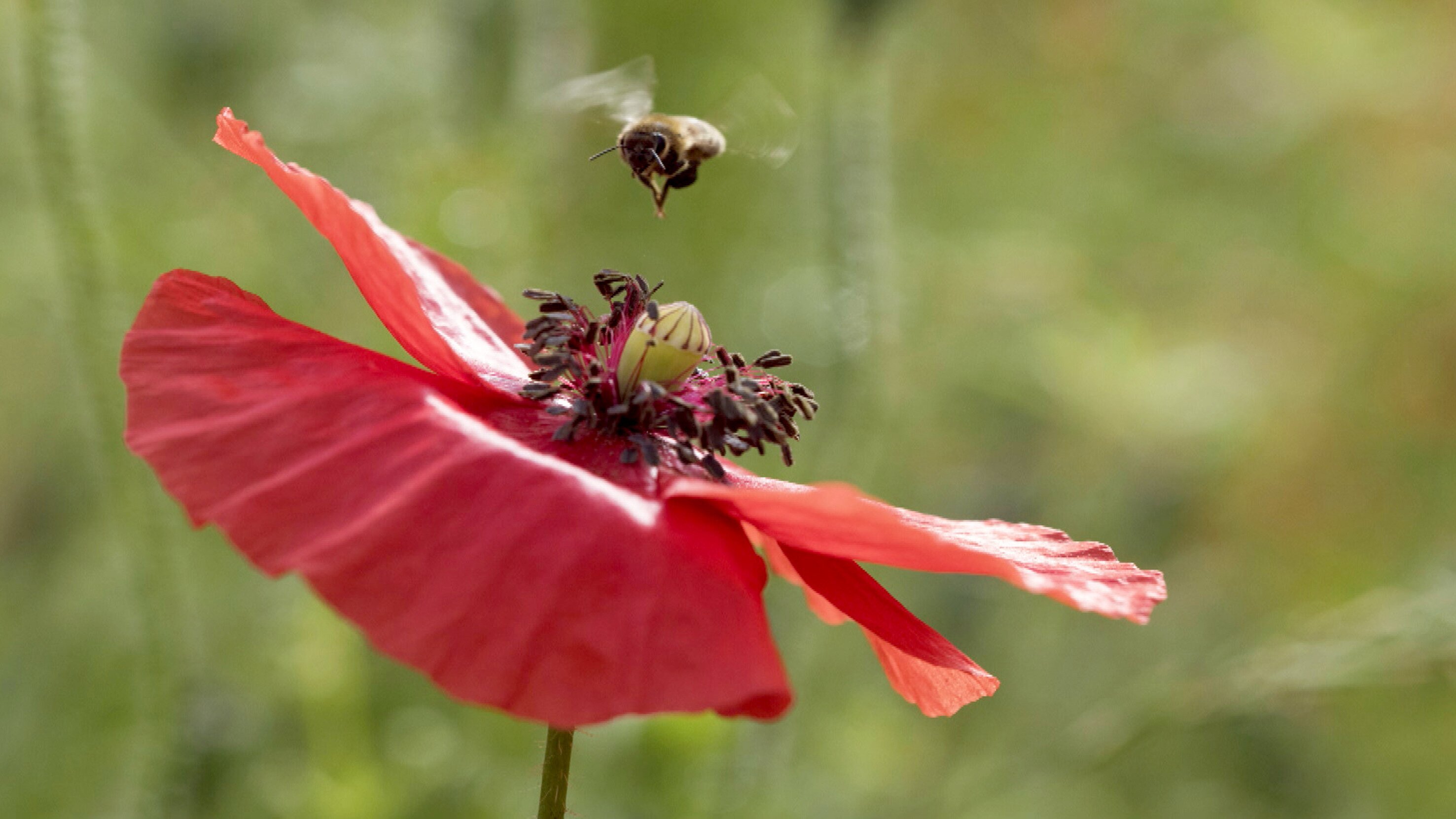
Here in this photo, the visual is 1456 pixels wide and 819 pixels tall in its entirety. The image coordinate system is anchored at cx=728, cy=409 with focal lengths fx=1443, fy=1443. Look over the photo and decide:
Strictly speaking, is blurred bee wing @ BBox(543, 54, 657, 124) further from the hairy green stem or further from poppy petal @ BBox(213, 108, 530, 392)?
the hairy green stem

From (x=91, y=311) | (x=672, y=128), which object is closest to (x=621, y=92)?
(x=672, y=128)

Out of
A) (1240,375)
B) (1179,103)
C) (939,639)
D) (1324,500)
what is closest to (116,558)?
(939,639)

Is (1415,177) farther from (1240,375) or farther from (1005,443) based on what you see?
(1005,443)

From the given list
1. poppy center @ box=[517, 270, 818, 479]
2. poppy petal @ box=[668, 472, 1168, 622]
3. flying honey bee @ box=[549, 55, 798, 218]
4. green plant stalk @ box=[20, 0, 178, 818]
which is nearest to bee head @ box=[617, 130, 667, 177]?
flying honey bee @ box=[549, 55, 798, 218]

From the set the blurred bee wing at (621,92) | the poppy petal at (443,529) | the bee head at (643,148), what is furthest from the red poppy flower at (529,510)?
→ the blurred bee wing at (621,92)

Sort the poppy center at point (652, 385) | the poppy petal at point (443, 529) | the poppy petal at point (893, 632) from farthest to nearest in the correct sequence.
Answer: the poppy center at point (652, 385), the poppy petal at point (893, 632), the poppy petal at point (443, 529)

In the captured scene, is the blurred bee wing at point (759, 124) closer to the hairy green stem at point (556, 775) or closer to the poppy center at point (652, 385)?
the poppy center at point (652, 385)
